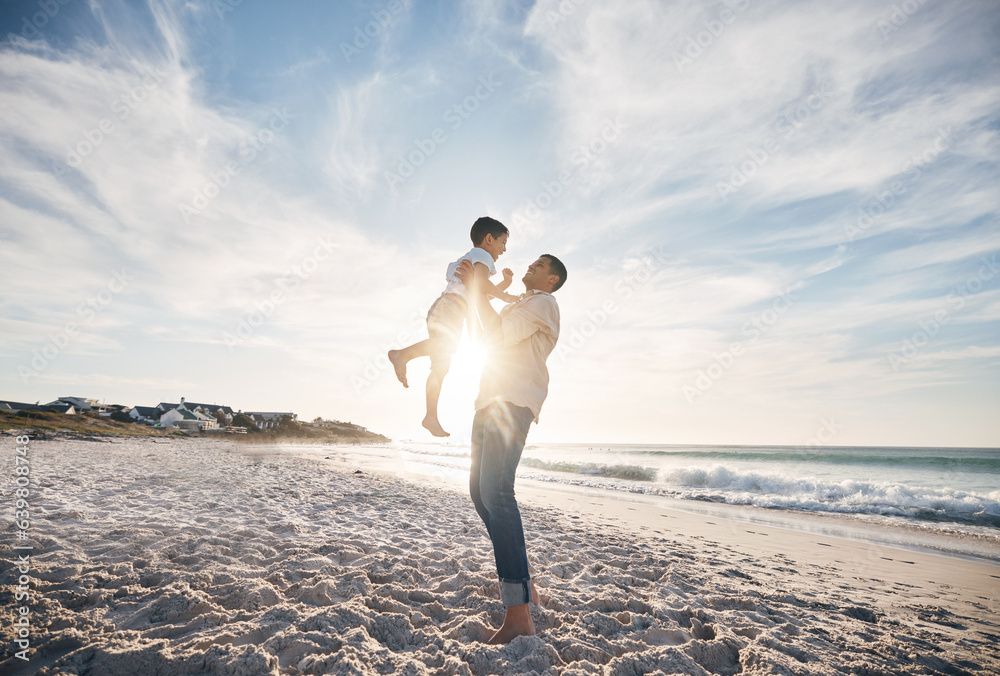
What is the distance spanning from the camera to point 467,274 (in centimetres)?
265

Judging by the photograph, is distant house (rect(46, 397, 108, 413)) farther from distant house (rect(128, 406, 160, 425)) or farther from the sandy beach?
the sandy beach

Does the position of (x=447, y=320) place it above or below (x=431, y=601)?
above

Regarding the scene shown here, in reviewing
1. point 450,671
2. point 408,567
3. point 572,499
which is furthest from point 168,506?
point 572,499

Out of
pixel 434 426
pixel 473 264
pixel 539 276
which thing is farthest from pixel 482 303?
pixel 434 426

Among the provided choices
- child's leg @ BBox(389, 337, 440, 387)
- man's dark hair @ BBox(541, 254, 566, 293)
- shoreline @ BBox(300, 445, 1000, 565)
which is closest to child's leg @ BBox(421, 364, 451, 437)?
child's leg @ BBox(389, 337, 440, 387)

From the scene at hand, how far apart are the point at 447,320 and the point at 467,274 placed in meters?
0.39

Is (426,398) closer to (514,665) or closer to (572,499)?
(514,665)

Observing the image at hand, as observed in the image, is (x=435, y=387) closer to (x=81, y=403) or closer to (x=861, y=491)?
(x=861, y=491)

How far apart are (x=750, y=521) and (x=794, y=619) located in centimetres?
641

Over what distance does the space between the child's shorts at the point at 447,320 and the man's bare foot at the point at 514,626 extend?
5.33ft

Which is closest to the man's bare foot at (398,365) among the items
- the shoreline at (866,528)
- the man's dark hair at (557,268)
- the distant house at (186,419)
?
the man's dark hair at (557,268)

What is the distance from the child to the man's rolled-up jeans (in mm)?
603

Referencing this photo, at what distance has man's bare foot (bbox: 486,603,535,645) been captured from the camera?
7.69ft

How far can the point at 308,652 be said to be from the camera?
2076 mm
